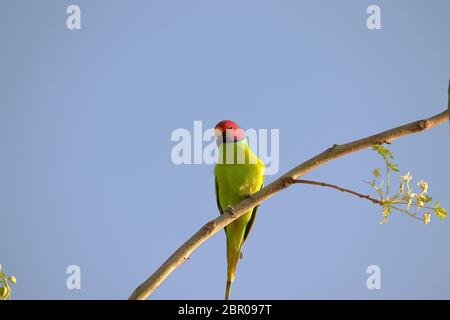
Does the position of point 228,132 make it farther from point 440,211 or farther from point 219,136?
point 440,211

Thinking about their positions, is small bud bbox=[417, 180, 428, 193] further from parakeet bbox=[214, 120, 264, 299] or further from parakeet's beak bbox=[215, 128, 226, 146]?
parakeet's beak bbox=[215, 128, 226, 146]

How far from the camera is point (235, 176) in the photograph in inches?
233

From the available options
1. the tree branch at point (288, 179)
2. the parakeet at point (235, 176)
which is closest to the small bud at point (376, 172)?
the tree branch at point (288, 179)

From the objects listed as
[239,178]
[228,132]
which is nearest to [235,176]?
[239,178]

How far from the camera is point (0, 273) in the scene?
8.26ft

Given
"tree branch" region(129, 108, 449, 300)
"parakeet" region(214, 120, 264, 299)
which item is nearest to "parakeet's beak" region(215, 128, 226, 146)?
"parakeet" region(214, 120, 264, 299)

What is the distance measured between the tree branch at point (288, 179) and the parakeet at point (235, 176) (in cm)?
297

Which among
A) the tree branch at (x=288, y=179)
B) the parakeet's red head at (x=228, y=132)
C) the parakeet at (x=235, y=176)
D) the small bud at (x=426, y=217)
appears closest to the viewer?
the tree branch at (x=288, y=179)

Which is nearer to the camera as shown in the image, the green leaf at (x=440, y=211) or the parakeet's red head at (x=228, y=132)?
the green leaf at (x=440, y=211)

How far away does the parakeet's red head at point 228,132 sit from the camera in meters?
6.19

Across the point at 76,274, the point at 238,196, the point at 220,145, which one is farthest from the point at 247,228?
the point at 76,274

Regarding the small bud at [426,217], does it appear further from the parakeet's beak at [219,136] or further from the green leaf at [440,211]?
the parakeet's beak at [219,136]

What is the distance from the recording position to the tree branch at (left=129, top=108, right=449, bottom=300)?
2314mm
